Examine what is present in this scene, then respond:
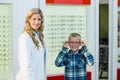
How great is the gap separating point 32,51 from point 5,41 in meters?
1.37

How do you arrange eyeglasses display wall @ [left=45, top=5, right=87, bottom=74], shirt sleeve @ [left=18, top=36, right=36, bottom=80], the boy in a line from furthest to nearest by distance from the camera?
eyeglasses display wall @ [left=45, top=5, right=87, bottom=74], the boy, shirt sleeve @ [left=18, top=36, right=36, bottom=80]

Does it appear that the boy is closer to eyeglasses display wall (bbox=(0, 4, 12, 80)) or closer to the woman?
the woman

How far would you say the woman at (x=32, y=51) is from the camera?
448cm

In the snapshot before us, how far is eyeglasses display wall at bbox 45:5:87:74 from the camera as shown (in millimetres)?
6379

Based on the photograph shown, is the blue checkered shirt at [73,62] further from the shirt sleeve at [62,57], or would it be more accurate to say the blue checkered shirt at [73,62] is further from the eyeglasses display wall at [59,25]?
the eyeglasses display wall at [59,25]

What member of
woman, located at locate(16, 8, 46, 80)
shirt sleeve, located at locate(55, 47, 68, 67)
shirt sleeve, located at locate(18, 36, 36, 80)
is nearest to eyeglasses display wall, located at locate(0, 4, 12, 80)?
shirt sleeve, located at locate(55, 47, 68, 67)

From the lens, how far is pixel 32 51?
456 cm

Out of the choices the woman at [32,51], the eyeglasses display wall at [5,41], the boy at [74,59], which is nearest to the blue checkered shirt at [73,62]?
the boy at [74,59]

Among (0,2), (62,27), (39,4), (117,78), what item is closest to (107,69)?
(117,78)

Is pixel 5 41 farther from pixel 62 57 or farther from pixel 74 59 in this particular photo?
pixel 74 59

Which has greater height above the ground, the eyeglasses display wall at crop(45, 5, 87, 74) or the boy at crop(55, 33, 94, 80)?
the eyeglasses display wall at crop(45, 5, 87, 74)

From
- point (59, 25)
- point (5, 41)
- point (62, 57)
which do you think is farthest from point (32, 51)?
point (59, 25)

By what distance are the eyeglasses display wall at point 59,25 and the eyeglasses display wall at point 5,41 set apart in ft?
2.34

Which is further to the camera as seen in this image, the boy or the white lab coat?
the boy
